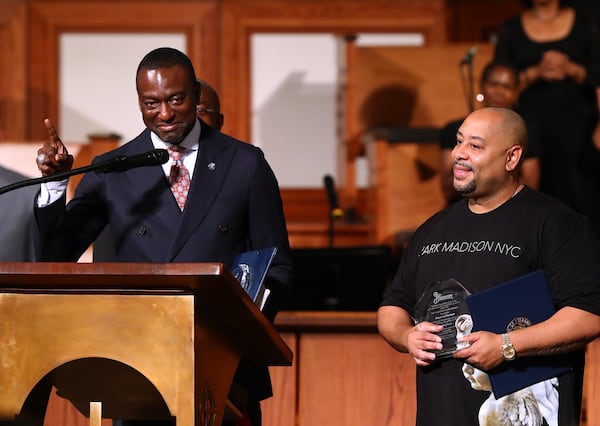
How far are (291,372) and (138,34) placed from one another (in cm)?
488

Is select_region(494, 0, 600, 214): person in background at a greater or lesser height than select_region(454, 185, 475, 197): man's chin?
greater

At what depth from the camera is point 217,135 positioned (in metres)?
2.92

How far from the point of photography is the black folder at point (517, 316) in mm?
2703

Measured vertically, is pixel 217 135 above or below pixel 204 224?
above

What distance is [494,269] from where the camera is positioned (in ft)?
9.21

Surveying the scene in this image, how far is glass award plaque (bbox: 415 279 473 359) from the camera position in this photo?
2.78 m

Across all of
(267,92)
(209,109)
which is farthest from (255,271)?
(267,92)

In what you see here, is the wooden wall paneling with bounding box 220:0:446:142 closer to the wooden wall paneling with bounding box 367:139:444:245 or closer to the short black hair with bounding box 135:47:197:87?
the wooden wall paneling with bounding box 367:139:444:245

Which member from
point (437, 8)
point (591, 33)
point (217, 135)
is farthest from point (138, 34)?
point (217, 135)

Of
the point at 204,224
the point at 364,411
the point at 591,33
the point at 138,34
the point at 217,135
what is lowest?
the point at 364,411

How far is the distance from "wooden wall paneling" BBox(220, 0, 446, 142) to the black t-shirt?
17.4 ft

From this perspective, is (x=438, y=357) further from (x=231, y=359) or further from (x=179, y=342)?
(x=179, y=342)

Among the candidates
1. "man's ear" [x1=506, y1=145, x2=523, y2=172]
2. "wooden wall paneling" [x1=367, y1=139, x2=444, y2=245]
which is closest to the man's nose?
"man's ear" [x1=506, y1=145, x2=523, y2=172]

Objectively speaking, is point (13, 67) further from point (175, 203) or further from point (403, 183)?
point (175, 203)
